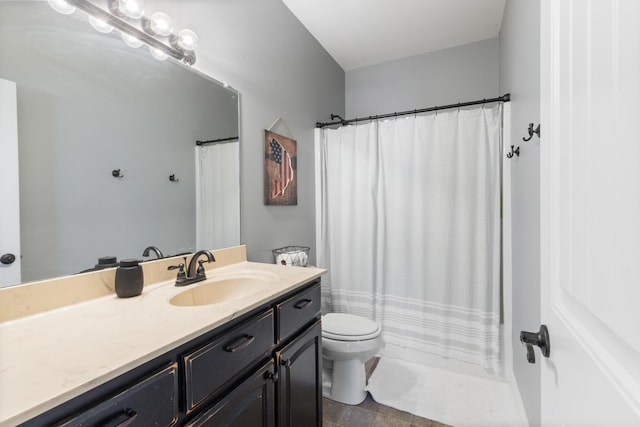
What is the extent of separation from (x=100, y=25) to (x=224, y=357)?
1.26 meters

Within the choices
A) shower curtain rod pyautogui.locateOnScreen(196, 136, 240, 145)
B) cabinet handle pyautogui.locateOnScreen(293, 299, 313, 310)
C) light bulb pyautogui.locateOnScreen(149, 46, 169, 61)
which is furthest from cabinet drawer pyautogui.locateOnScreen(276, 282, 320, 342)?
light bulb pyautogui.locateOnScreen(149, 46, 169, 61)

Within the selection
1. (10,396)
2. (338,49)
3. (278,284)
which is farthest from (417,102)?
(10,396)

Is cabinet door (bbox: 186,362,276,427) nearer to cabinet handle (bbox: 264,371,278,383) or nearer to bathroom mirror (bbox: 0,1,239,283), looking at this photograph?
cabinet handle (bbox: 264,371,278,383)

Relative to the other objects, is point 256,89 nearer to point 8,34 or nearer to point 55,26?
point 55,26

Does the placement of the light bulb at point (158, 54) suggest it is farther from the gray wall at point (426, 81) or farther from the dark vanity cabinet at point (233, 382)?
the gray wall at point (426, 81)

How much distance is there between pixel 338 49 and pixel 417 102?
897mm

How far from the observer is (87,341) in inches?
27.2

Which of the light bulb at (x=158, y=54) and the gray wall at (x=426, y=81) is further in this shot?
the gray wall at (x=426, y=81)

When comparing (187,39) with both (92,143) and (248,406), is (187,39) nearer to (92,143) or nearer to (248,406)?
(92,143)

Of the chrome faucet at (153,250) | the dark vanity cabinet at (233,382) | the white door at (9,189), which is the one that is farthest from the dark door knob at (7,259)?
the dark vanity cabinet at (233,382)

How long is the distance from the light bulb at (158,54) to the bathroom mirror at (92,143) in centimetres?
2

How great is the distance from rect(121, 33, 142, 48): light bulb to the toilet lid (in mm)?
1731

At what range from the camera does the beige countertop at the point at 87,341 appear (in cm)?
50

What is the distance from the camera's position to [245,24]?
5.67 feet
